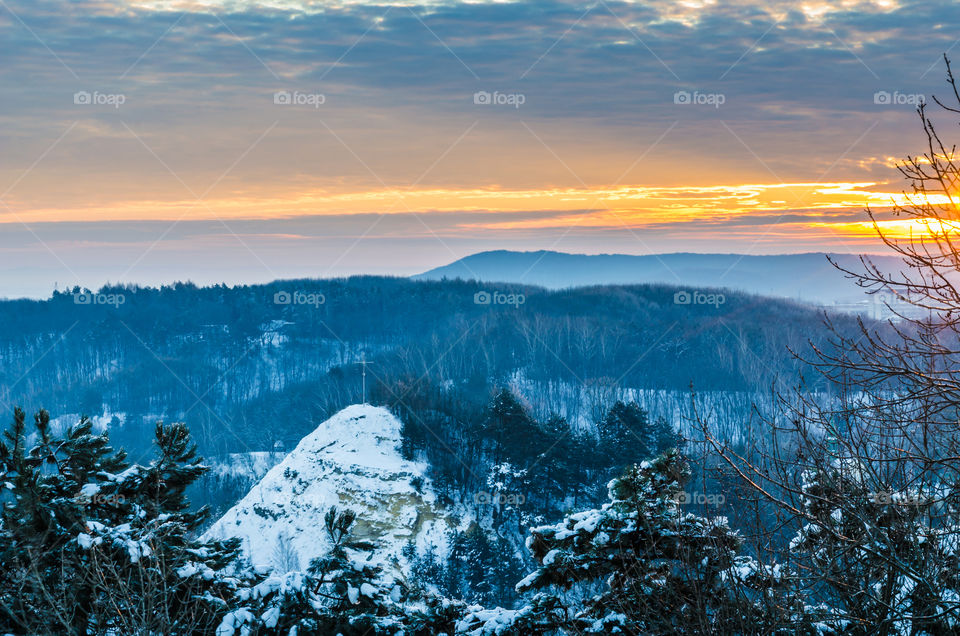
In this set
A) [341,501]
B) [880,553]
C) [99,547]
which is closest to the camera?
[880,553]

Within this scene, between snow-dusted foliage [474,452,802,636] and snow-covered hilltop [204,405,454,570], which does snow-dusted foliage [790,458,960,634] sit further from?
snow-covered hilltop [204,405,454,570]

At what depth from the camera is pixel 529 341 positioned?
146 metres

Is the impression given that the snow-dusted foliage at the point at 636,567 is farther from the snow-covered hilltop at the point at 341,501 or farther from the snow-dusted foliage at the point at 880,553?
the snow-covered hilltop at the point at 341,501

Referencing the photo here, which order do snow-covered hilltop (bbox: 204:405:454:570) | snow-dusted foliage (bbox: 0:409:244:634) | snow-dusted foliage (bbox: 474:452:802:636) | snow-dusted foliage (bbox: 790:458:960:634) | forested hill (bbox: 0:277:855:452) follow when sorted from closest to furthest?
snow-dusted foliage (bbox: 790:458:960:634) < snow-dusted foliage (bbox: 474:452:802:636) < snow-dusted foliage (bbox: 0:409:244:634) < snow-covered hilltop (bbox: 204:405:454:570) < forested hill (bbox: 0:277:855:452)

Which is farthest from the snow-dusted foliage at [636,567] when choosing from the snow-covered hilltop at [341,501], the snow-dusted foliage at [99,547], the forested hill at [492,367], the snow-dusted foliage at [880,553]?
the forested hill at [492,367]

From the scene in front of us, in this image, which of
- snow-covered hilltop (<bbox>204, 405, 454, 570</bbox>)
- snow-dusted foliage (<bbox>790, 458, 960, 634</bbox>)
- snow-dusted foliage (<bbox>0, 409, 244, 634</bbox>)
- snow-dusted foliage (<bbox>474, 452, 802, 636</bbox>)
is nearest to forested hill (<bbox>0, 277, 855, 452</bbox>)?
snow-covered hilltop (<bbox>204, 405, 454, 570</bbox>)

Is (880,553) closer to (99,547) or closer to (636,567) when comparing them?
(636,567)

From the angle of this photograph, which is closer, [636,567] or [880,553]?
[880,553]

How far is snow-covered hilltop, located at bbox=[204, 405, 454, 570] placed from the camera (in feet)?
204

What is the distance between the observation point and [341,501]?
220 feet

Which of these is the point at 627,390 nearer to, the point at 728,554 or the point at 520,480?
the point at 520,480

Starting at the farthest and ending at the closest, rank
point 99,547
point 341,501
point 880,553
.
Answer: point 341,501, point 99,547, point 880,553

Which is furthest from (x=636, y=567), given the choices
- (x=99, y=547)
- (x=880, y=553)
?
(x=99, y=547)

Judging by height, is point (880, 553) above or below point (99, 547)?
below
